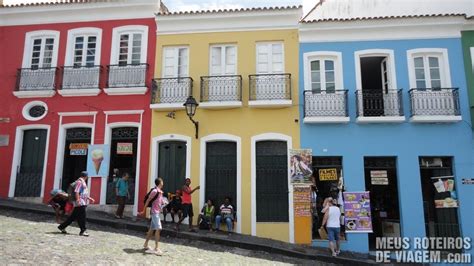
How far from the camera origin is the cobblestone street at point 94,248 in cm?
835

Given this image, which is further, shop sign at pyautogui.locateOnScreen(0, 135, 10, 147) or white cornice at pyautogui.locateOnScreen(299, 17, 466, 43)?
shop sign at pyautogui.locateOnScreen(0, 135, 10, 147)

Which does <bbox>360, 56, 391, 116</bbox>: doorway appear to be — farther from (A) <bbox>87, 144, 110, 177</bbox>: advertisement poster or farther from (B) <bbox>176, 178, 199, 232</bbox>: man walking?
(A) <bbox>87, 144, 110, 177</bbox>: advertisement poster

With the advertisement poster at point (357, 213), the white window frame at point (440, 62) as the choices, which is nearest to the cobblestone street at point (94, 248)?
the advertisement poster at point (357, 213)

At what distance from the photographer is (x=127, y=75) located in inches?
575

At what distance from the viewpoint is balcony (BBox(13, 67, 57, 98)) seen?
1483 cm

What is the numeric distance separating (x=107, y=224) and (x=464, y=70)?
1217 cm

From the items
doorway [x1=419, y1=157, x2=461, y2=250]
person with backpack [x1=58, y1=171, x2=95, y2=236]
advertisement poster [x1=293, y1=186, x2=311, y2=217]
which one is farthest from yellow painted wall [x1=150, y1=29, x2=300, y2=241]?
doorway [x1=419, y1=157, x2=461, y2=250]

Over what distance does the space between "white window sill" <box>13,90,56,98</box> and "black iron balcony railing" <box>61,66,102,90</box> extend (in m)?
0.52

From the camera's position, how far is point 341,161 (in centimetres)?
1355

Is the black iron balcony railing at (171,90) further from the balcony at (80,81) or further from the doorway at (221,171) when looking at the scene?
the balcony at (80,81)

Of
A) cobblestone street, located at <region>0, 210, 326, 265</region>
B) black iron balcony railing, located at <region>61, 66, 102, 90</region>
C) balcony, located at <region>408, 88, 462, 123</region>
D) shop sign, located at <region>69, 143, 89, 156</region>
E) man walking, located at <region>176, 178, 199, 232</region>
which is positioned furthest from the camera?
black iron balcony railing, located at <region>61, 66, 102, 90</region>

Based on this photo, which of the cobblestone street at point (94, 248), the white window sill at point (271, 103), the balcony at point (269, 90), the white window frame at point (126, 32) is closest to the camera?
the cobblestone street at point (94, 248)

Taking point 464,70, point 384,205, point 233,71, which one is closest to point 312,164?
point 384,205

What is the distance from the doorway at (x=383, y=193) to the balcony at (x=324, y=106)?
173 centimetres
